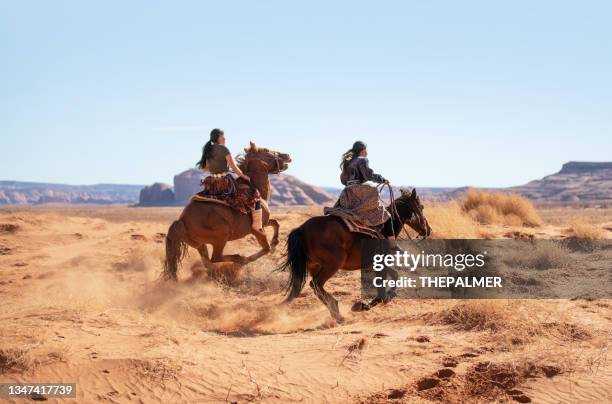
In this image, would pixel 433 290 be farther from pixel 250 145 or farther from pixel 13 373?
pixel 13 373

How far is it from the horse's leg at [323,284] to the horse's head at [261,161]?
3.36 m

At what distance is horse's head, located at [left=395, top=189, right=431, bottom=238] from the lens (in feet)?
33.9

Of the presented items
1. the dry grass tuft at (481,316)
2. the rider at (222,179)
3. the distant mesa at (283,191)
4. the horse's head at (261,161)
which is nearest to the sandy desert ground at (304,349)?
the dry grass tuft at (481,316)

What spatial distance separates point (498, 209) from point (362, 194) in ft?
45.3

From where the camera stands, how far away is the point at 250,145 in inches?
491

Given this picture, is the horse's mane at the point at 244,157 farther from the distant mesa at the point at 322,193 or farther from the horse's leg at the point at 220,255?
the distant mesa at the point at 322,193

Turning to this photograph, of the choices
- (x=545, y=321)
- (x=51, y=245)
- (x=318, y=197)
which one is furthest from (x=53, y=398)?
(x=318, y=197)

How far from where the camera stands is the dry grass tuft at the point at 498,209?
837 inches

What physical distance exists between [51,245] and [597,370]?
56.4 feet

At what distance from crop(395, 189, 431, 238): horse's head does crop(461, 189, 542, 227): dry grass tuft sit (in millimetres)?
11292

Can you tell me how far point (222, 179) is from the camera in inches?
460

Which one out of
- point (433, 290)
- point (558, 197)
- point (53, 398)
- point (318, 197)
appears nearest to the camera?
point (53, 398)
